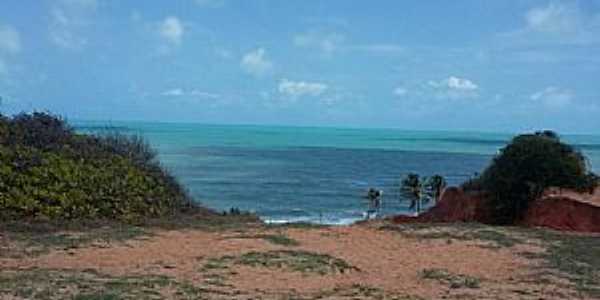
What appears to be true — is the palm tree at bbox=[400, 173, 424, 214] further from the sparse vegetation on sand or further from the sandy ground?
the sparse vegetation on sand

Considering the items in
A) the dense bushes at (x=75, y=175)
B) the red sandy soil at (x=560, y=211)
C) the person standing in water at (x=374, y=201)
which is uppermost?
the dense bushes at (x=75, y=175)

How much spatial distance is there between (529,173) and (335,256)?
1255 cm

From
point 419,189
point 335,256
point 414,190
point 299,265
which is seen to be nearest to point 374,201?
point 414,190

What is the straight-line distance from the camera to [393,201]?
6744 cm

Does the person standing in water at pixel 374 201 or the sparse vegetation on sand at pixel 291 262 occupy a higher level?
the sparse vegetation on sand at pixel 291 262

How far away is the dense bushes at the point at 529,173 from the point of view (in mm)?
26344

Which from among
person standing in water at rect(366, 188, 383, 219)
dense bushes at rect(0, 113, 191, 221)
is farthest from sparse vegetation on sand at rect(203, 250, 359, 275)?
person standing in water at rect(366, 188, 383, 219)

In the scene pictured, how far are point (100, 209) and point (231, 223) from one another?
339cm

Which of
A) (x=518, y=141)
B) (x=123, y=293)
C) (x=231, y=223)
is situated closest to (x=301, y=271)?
(x=123, y=293)

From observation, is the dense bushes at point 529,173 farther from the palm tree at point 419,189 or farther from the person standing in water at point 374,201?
the palm tree at point 419,189

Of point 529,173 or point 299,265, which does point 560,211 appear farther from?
point 299,265

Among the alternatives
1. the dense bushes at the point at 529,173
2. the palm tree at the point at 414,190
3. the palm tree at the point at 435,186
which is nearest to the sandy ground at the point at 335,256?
the dense bushes at the point at 529,173

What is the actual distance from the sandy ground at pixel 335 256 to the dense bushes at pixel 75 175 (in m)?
3.22

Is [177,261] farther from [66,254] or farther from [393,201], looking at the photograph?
[393,201]
